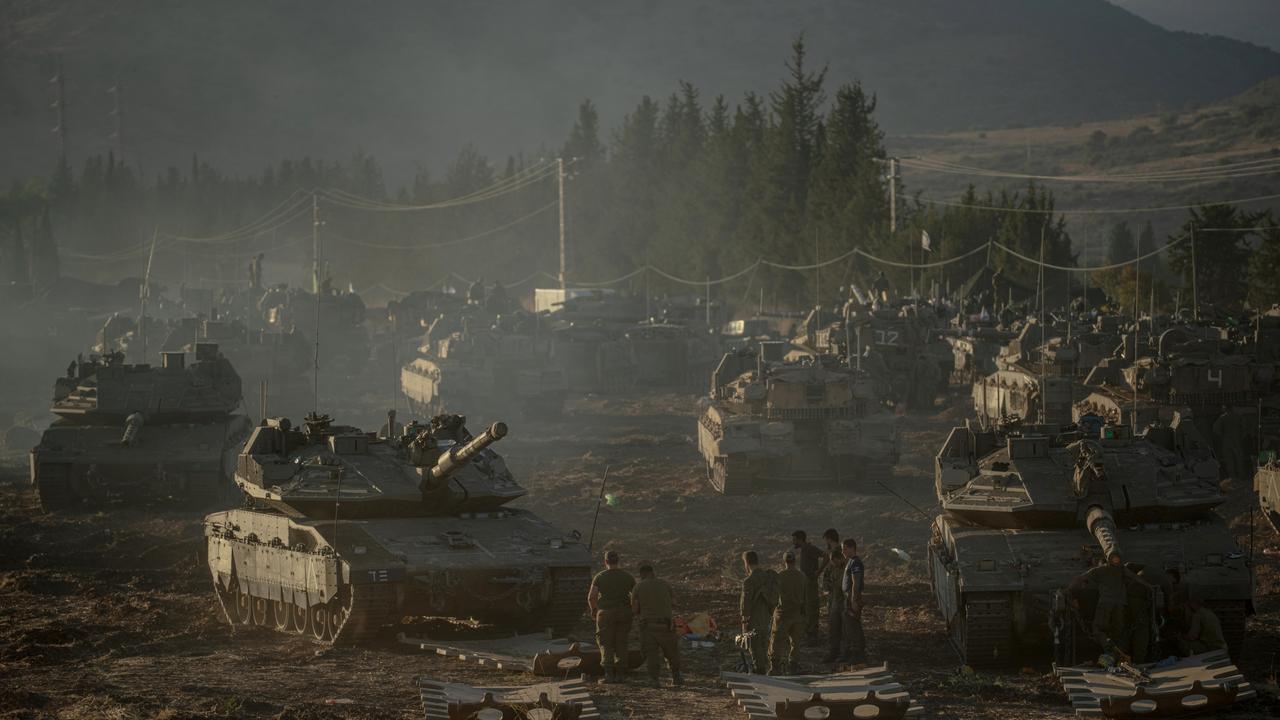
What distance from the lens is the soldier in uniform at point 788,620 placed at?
16.0 meters

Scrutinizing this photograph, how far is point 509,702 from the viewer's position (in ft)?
44.6

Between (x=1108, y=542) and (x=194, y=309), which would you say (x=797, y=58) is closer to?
(x=194, y=309)

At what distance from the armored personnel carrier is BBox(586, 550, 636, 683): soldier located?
14.8m

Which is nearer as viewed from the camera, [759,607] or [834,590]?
[759,607]

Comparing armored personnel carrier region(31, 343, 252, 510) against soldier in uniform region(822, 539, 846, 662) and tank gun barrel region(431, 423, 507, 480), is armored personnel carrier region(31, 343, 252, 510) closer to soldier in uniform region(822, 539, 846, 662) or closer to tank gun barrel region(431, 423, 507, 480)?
tank gun barrel region(431, 423, 507, 480)

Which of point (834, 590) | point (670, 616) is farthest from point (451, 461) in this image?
point (834, 590)

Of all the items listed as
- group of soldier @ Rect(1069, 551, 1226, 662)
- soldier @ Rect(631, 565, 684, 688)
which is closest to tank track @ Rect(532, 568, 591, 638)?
soldier @ Rect(631, 565, 684, 688)

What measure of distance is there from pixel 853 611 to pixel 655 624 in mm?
2137

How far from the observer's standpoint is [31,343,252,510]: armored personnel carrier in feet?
95.7

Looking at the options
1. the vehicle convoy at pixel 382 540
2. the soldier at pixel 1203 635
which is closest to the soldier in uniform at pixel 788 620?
the vehicle convoy at pixel 382 540

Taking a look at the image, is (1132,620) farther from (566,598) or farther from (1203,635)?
(566,598)

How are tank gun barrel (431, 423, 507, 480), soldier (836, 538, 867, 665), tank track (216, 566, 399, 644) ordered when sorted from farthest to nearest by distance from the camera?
tank gun barrel (431, 423, 507, 480) < tank track (216, 566, 399, 644) < soldier (836, 538, 867, 665)

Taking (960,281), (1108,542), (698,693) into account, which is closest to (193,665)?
(698,693)

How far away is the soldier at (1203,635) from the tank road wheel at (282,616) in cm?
935
